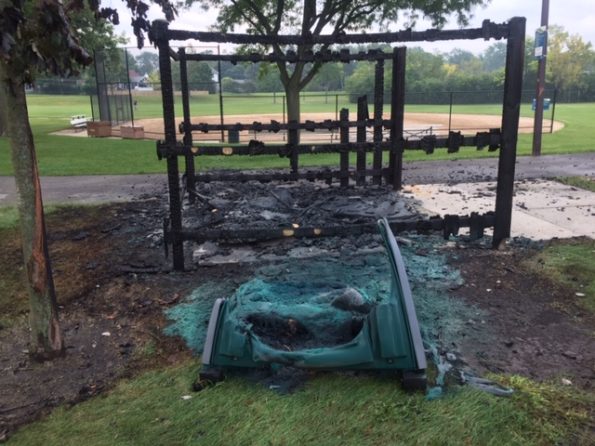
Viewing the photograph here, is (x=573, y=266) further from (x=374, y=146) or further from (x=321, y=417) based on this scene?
(x=321, y=417)

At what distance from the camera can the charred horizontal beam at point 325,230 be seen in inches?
183

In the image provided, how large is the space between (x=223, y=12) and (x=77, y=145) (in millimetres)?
6729

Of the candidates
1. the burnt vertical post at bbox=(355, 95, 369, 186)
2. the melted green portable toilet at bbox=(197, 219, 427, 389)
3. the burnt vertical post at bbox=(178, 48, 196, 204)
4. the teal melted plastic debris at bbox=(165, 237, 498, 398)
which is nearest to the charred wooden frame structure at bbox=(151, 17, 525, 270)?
the teal melted plastic debris at bbox=(165, 237, 498, 398)

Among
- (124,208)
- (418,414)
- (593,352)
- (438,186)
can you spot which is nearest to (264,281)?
(418,414)

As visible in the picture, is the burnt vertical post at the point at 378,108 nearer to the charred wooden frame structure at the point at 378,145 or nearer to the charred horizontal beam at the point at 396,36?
the charred wooden frame structure at the point at 378,145

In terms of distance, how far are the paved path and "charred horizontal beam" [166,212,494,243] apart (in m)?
4.14

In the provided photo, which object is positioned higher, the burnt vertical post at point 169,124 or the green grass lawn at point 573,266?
the burnt vertical post at point 169,124

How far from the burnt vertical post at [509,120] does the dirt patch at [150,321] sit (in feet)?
1.05

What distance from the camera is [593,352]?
3.40 m

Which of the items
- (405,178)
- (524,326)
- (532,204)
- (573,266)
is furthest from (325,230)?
(405,178)

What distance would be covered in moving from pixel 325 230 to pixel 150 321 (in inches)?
64.0

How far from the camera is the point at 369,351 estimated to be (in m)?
2.94

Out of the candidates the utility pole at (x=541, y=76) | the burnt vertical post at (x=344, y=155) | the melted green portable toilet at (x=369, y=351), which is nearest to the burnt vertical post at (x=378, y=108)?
the burnt vertical post at (x=344, y=155)

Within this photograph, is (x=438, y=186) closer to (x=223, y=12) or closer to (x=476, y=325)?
(x=476, y=325)
